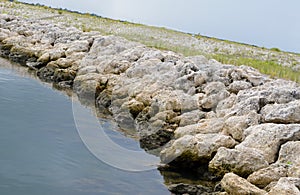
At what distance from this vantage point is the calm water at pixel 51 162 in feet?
34.8

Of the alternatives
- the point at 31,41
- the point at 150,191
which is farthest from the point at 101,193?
the point at 31,41

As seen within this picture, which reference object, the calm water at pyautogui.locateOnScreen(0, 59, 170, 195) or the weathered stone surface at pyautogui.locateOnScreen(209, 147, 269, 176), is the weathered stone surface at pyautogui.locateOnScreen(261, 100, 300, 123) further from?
the calm water at pyautogui.locateOnScreen(0, 59, 170, 195)

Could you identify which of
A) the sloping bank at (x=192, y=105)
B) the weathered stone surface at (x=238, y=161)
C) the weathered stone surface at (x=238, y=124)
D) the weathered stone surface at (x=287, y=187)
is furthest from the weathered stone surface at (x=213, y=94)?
the weathered stone surface at (x=287, y=187)

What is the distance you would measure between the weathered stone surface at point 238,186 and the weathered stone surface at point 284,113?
3.72 metres

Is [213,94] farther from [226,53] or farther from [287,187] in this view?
[226,53]

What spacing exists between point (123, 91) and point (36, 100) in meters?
4.26

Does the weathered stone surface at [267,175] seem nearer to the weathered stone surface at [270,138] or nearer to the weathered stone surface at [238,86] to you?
the weathered stone surface at [270,138]

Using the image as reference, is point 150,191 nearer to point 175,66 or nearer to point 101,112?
point 101,112

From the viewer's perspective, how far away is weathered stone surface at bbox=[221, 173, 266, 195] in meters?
10.2

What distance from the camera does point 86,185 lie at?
1095 centimetres

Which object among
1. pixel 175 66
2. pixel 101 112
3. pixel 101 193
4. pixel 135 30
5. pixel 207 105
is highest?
pixel 135 30

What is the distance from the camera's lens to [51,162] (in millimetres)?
12117

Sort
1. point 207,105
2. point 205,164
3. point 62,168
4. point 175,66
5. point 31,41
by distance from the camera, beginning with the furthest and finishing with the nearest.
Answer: point 31,41, point 175,66, point 207,105, point 205,164, point 62,168

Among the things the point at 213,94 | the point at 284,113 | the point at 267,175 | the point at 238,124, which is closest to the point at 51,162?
the point at 267,175
